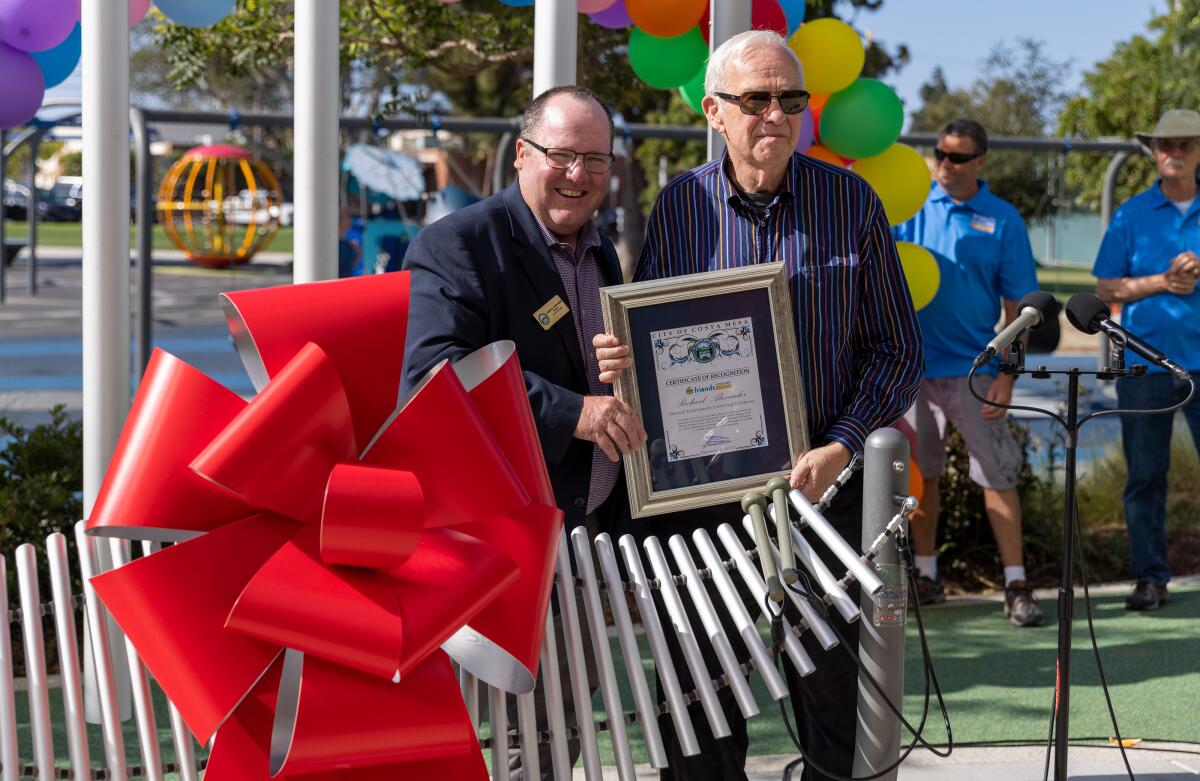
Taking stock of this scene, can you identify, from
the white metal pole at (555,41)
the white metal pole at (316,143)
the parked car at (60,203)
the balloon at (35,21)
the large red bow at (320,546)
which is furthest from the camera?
the parked car at (60,203)

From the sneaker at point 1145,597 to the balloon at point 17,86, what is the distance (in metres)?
5.02

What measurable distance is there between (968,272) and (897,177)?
78 centimetres

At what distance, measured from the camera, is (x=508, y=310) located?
10.4 ft

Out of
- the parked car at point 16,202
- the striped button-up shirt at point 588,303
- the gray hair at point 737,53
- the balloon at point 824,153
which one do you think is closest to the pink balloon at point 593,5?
the balloon at point 824,153

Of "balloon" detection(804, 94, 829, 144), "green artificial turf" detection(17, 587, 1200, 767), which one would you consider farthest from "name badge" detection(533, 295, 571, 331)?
"balloon" detection(804, 94, 829, 144)

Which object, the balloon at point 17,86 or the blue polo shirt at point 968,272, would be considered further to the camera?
the blue polo shirt at point 968,272

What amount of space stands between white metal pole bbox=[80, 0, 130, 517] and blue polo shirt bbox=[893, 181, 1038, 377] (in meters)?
3.45

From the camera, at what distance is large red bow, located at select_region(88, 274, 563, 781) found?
2115mm

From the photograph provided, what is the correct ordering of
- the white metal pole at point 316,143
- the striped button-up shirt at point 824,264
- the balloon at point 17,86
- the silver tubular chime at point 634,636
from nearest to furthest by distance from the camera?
the silver tubular chime at point 634,636 < the striped button-up shirt at point 824,264 < the white metal pole at point 316,143 < the balloon at point 17,86

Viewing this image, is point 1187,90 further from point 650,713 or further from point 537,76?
point 650,713

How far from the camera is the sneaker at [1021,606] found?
6.15 m

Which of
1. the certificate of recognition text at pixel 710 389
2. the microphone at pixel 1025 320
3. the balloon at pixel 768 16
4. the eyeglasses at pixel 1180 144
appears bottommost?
the certificate of recognition text at pixel 710 389

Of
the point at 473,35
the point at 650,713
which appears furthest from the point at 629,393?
the point at 473,35

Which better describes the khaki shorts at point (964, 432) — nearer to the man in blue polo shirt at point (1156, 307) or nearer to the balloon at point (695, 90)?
the man in blue polo shirt at point (1156, 307)
